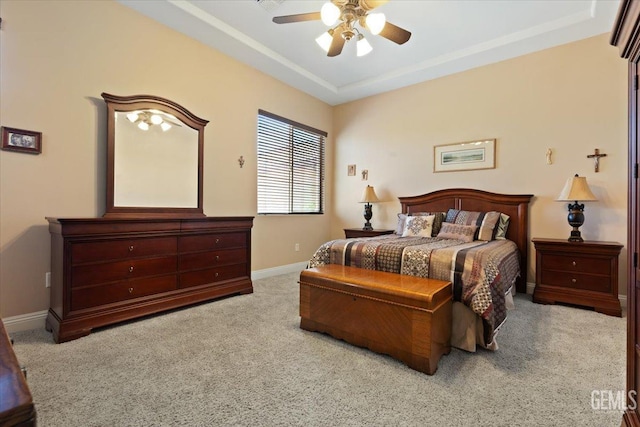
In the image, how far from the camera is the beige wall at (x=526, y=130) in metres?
3.32

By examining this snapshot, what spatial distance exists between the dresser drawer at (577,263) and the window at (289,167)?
3.42 m

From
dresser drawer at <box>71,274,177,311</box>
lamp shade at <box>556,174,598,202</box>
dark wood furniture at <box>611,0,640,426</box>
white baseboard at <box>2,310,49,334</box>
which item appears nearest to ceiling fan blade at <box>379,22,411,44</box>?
dark wood furniture at <box>611,0,640,426</box>

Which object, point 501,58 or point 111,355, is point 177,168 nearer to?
point 111,355

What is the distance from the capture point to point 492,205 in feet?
12.9

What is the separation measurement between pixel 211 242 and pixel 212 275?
1.20 ft

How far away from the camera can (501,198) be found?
12.7 feet

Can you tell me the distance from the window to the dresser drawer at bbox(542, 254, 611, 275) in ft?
11.2

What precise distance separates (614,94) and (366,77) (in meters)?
3.01

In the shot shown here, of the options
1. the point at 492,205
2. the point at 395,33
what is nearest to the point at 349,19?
the point at 395,33

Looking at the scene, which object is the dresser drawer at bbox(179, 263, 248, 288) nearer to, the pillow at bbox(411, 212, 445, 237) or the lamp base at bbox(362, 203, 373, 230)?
the lamp base at bbox(362, 203, 373, 230)

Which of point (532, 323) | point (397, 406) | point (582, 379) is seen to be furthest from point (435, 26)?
point (397, 406)

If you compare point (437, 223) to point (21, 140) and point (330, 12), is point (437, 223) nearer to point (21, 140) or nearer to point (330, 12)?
point (330, 12)

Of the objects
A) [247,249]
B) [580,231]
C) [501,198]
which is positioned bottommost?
[247,249]

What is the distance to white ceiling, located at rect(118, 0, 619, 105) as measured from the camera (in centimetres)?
306
